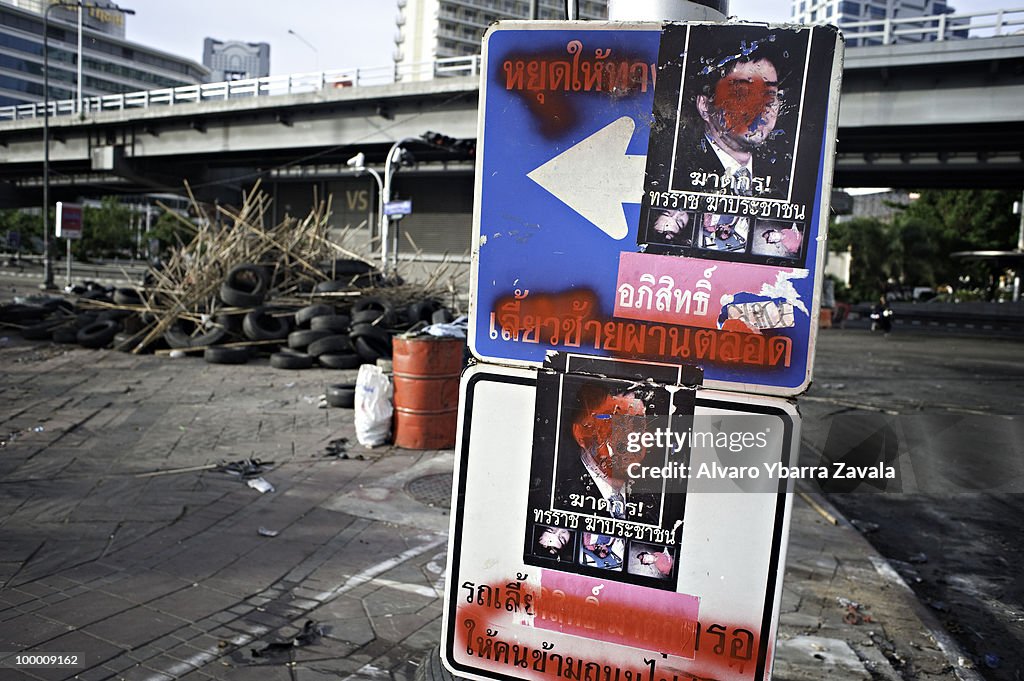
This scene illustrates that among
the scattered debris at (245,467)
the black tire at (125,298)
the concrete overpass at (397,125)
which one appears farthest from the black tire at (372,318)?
the concrete overpass at (397,125)

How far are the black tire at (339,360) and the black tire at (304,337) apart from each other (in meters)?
0.34

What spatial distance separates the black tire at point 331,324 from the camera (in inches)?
533

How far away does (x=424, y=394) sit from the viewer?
7961 millimetres

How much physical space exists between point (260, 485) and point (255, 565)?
1.71 metres

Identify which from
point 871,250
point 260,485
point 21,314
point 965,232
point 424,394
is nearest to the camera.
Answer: point 260,485

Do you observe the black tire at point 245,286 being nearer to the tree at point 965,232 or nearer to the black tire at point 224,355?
the black tire at point 224,355

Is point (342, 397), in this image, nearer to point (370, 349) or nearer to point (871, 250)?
point (370, 349)

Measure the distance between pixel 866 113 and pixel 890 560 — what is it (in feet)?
72.1

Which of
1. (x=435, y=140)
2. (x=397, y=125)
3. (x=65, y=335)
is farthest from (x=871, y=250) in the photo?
(x=65, y=335)

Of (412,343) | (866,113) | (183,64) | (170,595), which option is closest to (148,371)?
(412,343)

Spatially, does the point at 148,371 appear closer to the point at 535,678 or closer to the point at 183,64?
the point at 535,678

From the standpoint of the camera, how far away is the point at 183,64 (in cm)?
13450

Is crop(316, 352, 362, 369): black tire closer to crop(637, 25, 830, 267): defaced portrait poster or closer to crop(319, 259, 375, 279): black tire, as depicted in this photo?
crop(319, 259, 375, 279): black tire

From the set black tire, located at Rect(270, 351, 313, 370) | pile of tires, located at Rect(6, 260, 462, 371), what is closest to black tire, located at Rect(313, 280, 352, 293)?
pile of tires, located at Rect(6, 260, 462, 371)
